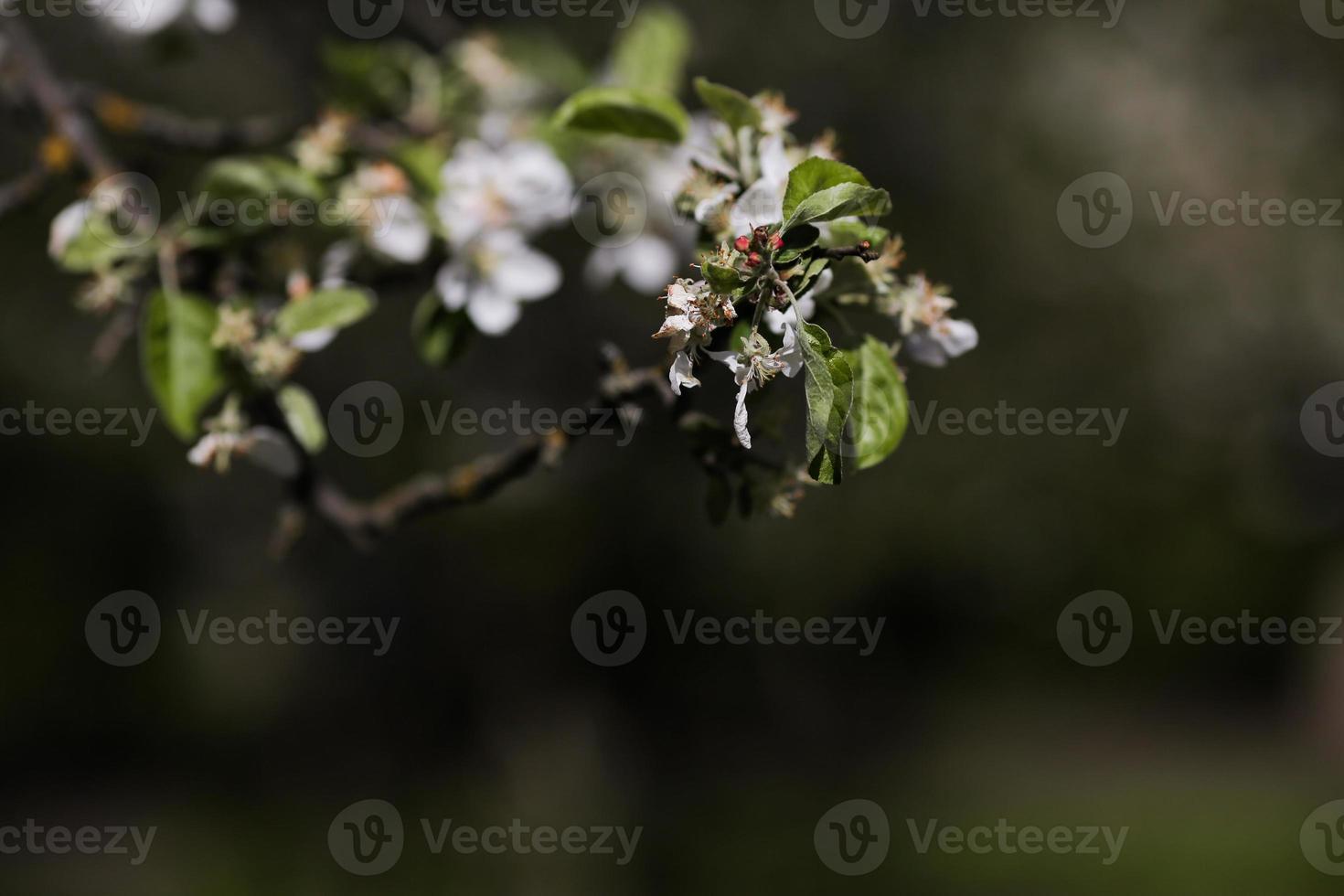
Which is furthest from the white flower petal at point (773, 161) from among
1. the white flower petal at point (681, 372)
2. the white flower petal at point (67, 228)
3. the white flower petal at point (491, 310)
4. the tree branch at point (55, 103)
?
the tree branch at point (55, 103)

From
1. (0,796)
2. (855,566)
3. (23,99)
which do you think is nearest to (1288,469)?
(855,566)

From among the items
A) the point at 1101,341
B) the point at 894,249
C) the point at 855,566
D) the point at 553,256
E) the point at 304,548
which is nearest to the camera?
the point at 894,249

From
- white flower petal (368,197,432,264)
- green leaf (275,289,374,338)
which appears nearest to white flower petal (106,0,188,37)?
white flower petal (368,197,432,264)

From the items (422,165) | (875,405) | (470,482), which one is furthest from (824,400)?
(422,165)

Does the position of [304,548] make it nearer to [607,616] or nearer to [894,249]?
[607,616]

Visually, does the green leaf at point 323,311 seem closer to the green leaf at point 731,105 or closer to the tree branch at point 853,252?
the green leaf at point 731,105

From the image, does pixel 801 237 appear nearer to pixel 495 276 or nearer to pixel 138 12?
pixel 495 276

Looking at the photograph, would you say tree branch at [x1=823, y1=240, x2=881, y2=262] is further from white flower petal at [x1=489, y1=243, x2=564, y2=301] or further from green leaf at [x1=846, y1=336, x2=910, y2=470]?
white flower petal at [x1=489, y1=243, x2=564, y2=301]
